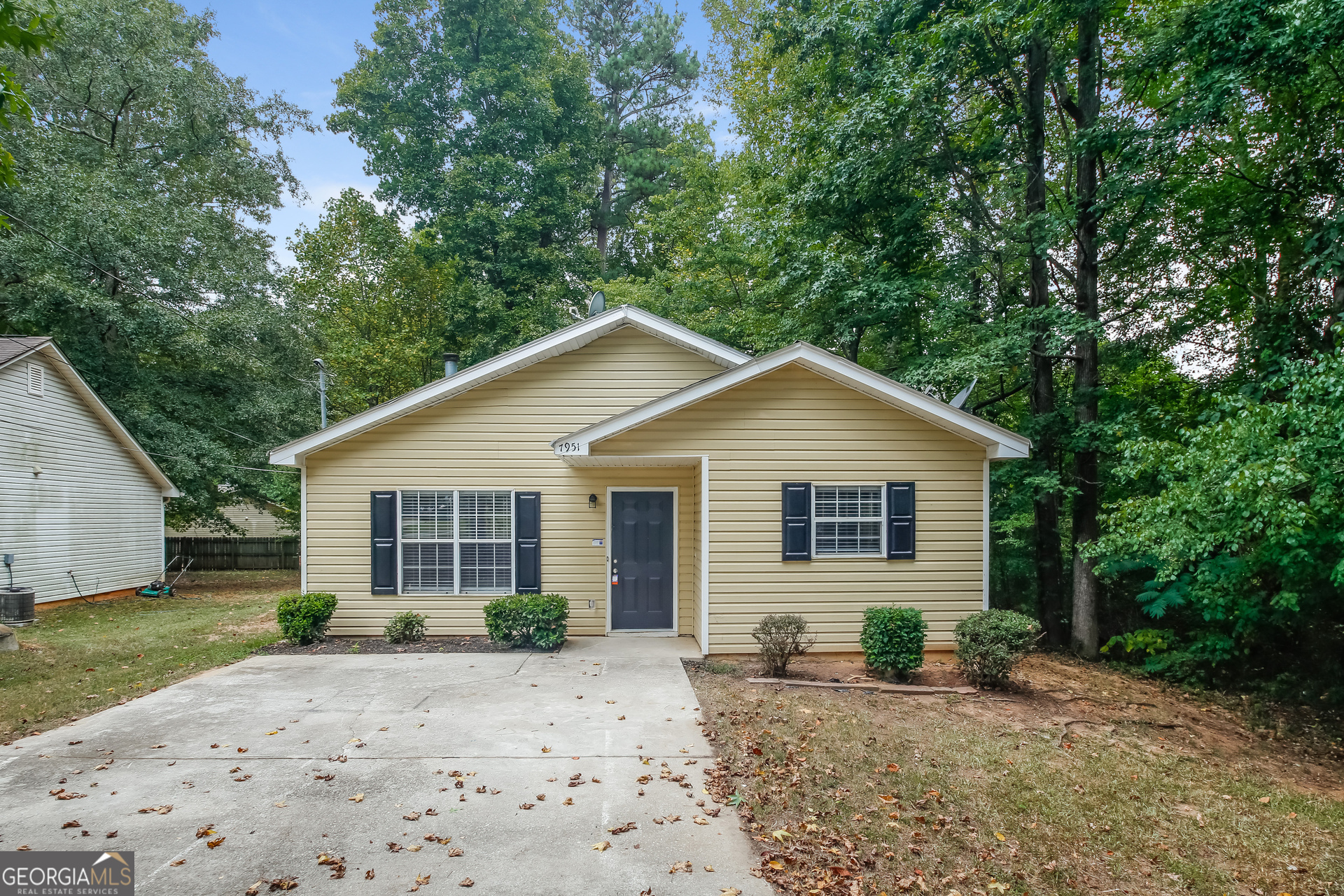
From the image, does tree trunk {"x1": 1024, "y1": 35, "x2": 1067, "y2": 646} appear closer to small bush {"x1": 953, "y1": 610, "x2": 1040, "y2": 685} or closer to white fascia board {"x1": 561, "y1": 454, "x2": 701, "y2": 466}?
small bush {"x1": 953, "y1": 610, "x2": 1040, "y2": 685}

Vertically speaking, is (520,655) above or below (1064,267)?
below

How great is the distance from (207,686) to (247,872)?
434 centimetres

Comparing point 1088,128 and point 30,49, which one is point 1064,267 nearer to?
point 1088,128

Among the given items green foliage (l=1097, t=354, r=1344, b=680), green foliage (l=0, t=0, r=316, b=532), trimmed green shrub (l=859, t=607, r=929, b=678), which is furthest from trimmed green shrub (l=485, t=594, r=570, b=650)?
green foliage (l=0, t=0, r=316, b=532)

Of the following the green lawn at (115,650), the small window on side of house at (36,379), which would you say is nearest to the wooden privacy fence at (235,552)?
the green lawn at (115,650)

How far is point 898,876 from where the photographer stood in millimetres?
3408

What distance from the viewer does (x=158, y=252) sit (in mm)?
16047

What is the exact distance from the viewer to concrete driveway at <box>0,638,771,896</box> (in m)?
3.38

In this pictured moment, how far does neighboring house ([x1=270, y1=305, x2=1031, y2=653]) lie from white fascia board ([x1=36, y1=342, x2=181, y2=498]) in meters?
8.53

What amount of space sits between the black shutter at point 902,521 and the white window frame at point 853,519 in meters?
0.07

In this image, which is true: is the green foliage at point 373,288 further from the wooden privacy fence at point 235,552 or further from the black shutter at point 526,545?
the black shutter at point 526,545

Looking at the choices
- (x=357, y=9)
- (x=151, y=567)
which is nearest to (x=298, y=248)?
(x=357, y=9)

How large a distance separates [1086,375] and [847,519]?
4.44 meters

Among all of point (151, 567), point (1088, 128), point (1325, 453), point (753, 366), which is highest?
point (1088, 128)
